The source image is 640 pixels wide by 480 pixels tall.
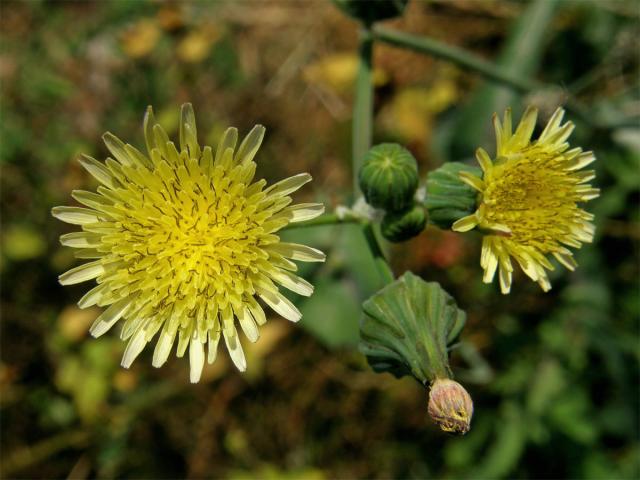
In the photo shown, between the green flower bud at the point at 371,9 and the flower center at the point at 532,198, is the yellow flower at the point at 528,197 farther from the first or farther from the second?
the green flower bud at the point at 371,9

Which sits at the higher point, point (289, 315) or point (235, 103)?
point (235, 103)

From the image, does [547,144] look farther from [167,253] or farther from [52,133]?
[52,133]

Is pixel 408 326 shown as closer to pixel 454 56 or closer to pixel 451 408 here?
pixel 451 408

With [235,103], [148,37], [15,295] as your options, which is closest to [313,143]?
[235,103]

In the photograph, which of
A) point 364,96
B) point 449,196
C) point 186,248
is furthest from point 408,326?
point 364,96

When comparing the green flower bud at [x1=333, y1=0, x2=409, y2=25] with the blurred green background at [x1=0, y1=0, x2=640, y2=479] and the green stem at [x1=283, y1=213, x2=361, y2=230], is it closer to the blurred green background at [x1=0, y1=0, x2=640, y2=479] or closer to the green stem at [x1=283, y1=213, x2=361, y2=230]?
the green stem at [x1=283, y1=213, x2=361, y2=230]

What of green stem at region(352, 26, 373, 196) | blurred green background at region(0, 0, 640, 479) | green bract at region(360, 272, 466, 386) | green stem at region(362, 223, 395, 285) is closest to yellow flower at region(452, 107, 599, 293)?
green bract at region(360, 272, 466, 386)

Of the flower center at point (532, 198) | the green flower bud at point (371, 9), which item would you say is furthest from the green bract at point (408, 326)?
the green flower bud at point (371, 9)
